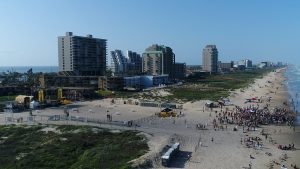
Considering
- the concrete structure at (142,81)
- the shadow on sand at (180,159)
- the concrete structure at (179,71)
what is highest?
the concrete structure at (179,71)

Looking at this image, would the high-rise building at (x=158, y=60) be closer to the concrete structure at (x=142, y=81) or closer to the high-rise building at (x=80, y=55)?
the concrete structure at (x=142, y=81)

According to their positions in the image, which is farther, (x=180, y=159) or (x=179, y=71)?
(x=179, y=71)

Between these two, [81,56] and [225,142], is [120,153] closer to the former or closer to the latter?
[225,142]

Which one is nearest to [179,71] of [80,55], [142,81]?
[142,81]

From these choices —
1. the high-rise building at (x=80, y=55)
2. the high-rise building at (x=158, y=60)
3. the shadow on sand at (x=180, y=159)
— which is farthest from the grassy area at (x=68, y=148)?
the high-rise building at (x=158, y=60)

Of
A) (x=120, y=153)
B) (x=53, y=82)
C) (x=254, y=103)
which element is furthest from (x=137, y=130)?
(x=53, y=82)

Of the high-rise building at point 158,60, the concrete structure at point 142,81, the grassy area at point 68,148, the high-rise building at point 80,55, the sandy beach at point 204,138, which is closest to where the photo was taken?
the grassy area at point 68,148

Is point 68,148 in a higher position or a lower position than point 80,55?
lower

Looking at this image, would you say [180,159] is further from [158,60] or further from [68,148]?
[158,60]
